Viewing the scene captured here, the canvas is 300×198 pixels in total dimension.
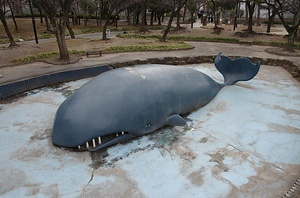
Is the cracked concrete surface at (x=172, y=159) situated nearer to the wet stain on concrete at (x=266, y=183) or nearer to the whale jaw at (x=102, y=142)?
the wet stain on concrete at (x=266, y=183)

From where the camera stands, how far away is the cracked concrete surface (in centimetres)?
558

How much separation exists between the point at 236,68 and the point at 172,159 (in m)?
5.43

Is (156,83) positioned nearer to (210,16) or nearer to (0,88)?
(0,88)

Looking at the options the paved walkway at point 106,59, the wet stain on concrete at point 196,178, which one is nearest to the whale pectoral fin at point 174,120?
the wet stain on concrete at point 196,178

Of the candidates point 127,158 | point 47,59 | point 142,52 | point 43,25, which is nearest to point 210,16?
point 43,25

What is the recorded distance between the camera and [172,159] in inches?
256

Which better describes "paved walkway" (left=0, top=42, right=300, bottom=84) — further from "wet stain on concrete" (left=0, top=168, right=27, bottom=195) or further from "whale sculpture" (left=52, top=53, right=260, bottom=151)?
"whale sculpture" (left=52, top=53, right=260, bottom=151)

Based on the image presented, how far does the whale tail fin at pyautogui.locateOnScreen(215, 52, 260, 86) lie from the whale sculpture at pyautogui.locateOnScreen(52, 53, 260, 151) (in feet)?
8.68

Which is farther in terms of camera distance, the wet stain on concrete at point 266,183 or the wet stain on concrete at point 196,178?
the wet stain on concrete at point 196,178

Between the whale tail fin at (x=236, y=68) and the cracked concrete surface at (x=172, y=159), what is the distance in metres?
1.46

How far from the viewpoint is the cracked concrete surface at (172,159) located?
18.3 feet

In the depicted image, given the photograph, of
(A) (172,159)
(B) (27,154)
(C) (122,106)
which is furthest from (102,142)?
(B) (27,154)

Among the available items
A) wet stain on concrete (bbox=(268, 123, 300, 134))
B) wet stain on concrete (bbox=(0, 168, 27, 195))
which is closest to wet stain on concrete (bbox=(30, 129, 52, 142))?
wet stain on concrete (bbox=(0, 168, 27, 195))

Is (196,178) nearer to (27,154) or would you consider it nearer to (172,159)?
(172,159)
